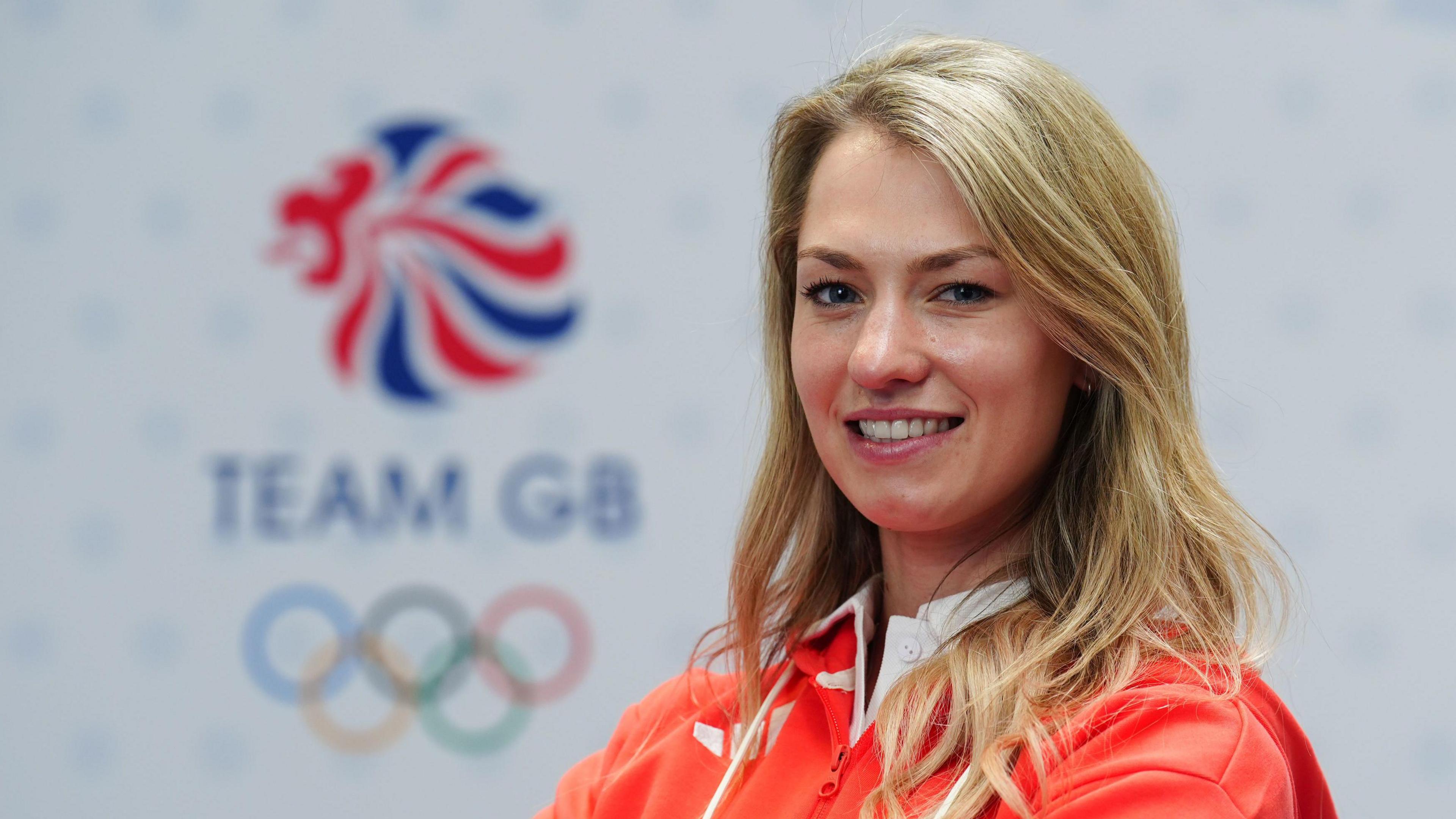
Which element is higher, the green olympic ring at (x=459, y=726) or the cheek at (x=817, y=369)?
the cheek at (x=817, y=369)

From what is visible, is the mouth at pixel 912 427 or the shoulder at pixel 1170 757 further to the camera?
the mouth at pixel 912 427

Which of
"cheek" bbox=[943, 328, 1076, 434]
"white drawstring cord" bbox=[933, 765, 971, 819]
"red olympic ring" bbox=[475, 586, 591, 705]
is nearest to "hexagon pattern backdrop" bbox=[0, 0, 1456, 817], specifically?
"red olympic ring" bbox=[475, 586, 591, 705]

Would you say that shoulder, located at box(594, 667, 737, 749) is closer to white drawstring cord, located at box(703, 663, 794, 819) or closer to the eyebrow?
white drawstring cord, located at box(703, 663, 794, 819)

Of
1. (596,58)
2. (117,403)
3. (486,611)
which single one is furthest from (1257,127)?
(117,403)

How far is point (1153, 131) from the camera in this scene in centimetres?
232

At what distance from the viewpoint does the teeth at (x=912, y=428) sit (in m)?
1.29

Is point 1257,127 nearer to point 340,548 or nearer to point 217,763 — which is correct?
point 340,548

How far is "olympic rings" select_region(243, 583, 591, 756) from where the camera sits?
2348 millimetres

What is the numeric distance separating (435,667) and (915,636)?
1227 mm

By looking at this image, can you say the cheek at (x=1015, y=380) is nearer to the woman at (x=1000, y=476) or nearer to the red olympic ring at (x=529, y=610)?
the woman at (x=1000, y=476)

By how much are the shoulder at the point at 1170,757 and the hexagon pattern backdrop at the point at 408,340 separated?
125 cm

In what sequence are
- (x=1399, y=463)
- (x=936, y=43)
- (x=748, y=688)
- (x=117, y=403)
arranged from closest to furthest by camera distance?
1. (x=936, y=43)
2. (x=748, y=688)
3. (x=1399, y=463)
4. (x=117, y=403)

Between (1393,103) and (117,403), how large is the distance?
88.9 inches

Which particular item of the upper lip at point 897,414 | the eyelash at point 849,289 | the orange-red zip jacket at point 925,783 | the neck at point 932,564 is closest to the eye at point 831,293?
the eyelash at point 849,289
